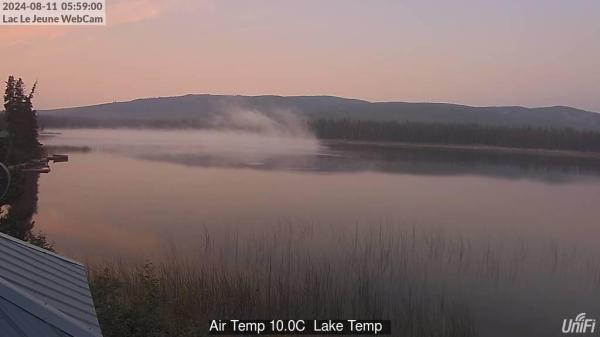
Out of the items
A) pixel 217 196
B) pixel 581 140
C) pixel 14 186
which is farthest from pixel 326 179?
pixel 581 140

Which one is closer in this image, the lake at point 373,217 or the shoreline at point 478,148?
the lake at point 373,217

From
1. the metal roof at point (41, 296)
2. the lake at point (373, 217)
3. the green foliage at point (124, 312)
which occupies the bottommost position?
the lake at point (373, 217)

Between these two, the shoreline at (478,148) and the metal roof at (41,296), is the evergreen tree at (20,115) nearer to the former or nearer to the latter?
the metal roof at (41,296)

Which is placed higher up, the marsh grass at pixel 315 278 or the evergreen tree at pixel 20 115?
the evergreen tree at pixel 20 115

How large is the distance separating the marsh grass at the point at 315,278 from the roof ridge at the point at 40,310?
2906mm

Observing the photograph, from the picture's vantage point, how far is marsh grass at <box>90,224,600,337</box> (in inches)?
249

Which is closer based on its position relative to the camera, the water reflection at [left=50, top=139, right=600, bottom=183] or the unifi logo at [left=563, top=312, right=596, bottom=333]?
the unifi logo at [left=563, top=312, right=596, bottom=333]

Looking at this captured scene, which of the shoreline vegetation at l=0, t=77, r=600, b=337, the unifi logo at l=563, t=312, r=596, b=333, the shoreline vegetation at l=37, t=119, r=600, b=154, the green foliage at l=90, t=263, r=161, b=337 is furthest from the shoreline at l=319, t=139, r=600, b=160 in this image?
the green foliage at l=90, t=263, r=161, b=337

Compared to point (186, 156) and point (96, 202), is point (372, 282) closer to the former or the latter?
point (96, 202)

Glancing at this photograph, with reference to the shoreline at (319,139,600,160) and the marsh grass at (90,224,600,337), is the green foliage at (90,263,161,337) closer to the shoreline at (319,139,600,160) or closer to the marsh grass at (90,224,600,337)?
the marsh grass at (90,224,600,337)

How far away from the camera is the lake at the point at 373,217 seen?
1054 centimetres

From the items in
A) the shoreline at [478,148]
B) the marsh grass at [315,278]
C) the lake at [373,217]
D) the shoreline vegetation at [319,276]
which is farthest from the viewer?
the shoreline at [478,148]

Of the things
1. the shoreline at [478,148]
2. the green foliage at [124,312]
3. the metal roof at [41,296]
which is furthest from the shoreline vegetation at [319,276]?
the shoreline at [478,148]

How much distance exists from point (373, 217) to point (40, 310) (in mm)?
14697
